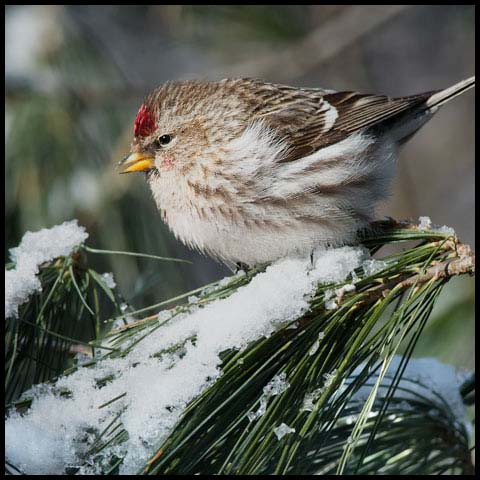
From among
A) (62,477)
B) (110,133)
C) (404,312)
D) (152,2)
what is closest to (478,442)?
(404,312)

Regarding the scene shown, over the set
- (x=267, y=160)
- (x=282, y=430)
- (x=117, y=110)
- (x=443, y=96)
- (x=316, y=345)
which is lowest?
(x=282, y=430)

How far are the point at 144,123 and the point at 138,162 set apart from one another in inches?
4.2

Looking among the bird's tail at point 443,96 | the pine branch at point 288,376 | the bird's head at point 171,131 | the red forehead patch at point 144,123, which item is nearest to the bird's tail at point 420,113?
the bird's tail at point 443,96

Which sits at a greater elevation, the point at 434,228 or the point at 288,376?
the point at 434,228

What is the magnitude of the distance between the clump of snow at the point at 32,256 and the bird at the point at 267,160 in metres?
0.39

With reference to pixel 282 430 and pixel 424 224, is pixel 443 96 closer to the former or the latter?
pixel 424 224

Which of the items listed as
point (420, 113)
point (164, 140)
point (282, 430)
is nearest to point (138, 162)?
point (164, 140)

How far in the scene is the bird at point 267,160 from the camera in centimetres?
176

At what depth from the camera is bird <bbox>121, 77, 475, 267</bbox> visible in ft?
5.78

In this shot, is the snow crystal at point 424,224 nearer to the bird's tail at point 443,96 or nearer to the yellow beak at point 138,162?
the bird's tail at point 443,96

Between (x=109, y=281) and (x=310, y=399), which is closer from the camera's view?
(x=310, y=399)

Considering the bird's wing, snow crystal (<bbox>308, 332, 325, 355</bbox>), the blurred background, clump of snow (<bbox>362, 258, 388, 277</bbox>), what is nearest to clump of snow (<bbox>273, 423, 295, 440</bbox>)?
snow crystal (<bbox>308, 332, 325, 355</bbox>)

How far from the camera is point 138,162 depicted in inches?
78.0

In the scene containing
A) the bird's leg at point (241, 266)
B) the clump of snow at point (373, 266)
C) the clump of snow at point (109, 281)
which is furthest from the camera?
the bird's leg at point (241, 266)
